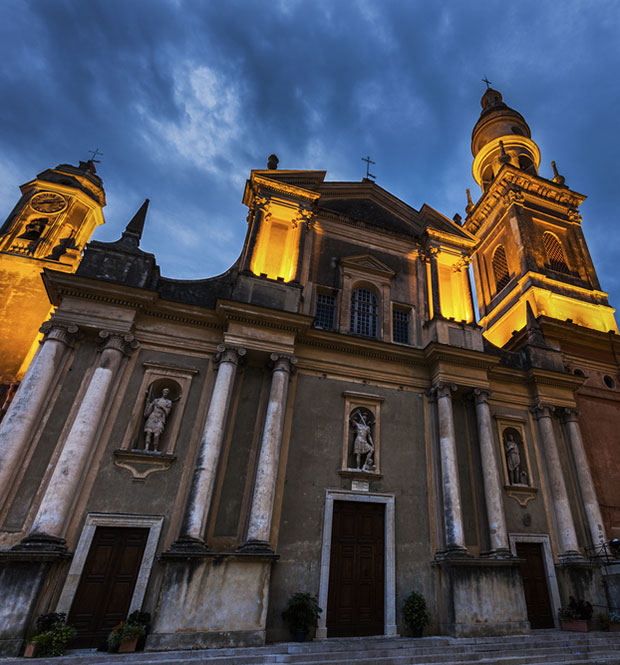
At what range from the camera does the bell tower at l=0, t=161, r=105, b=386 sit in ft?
48.5

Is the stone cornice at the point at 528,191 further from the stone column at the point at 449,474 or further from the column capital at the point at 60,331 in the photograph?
the column capital at the point at 60,331

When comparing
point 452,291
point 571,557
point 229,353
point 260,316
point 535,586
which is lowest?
point 535,586

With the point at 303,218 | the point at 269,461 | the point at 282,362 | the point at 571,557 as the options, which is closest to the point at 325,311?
the point at 282,362

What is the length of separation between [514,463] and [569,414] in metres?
3.04

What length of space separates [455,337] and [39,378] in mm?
12381

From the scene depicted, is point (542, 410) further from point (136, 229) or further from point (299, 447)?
point (136, 229)

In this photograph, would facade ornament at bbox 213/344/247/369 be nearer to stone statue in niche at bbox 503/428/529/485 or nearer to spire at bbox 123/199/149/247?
spire at bbox 123/199/149/247

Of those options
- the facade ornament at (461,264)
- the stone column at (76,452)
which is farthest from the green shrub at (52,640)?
the facade ornament at (461,264)

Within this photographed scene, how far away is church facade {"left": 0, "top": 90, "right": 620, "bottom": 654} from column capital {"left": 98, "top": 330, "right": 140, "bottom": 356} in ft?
0.19

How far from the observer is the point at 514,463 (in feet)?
43.7

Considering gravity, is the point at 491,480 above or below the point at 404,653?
above

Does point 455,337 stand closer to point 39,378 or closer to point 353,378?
point 353,378

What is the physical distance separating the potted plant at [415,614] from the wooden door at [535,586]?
316cm

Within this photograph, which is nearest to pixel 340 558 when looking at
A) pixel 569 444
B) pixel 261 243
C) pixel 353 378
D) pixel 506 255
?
pixel 353 378
